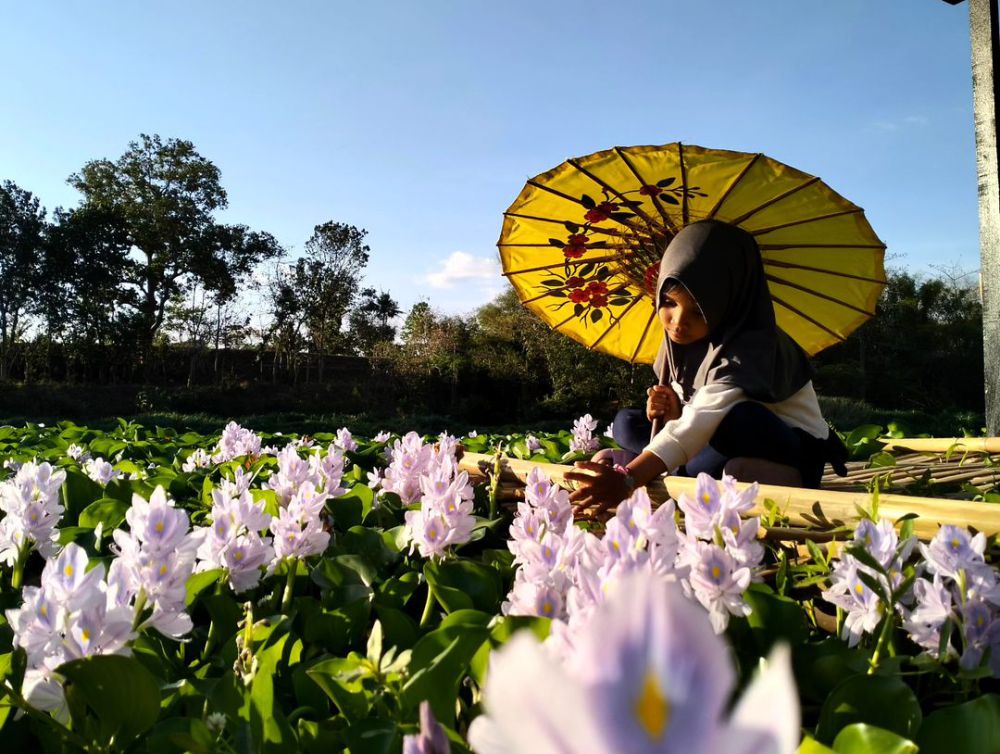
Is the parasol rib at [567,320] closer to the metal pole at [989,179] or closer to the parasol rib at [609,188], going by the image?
the parasol rib at [609,188]

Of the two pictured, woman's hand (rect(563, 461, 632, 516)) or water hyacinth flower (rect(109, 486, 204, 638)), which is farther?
woman's hand (rect(563, 461, 632, 516))

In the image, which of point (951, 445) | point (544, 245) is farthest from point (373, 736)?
point (951, 445)

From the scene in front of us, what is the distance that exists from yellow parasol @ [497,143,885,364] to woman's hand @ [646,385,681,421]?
0.66m

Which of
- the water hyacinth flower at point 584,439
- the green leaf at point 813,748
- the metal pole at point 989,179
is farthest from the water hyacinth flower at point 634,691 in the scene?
the metal pole at point 989,179

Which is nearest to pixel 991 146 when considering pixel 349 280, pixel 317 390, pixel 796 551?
pixel 796 551

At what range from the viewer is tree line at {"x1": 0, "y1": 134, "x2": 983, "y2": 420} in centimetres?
1939

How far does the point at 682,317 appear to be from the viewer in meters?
2.50

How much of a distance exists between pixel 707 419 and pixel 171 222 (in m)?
32.1

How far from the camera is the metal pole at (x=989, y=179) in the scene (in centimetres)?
373

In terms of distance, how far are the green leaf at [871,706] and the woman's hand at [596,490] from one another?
758mm

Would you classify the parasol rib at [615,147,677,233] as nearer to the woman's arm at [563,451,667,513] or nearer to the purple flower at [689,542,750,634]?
the woman's arm at [563,451,667,513]

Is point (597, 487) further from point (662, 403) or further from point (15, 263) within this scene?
point (15, 263)

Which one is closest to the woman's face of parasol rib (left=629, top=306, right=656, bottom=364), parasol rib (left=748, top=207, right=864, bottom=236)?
parasol rib (left=748, top=207, right=864, bottom=236)

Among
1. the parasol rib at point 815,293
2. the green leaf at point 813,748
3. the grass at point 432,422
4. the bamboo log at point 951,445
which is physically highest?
the parasol rib at point 815,293
